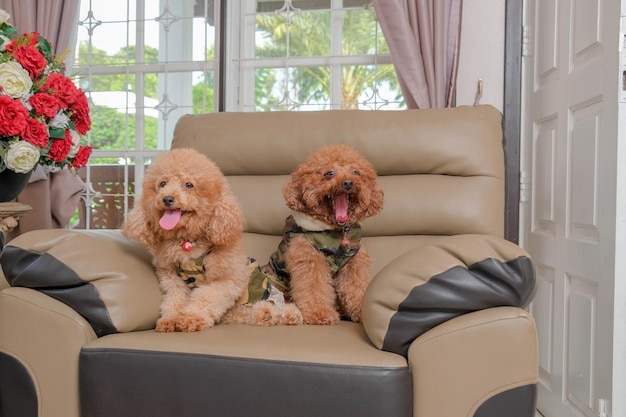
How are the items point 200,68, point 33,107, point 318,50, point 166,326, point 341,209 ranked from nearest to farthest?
1. point 166,326
2. point 341,209
3. point 33,107
4. point 318,50
5. point 200,68

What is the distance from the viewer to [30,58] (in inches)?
75.5

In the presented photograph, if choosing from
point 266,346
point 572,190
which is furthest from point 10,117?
point 572,190

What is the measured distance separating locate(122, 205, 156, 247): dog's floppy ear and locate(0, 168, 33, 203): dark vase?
56 cm

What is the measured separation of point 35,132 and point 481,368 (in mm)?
1449

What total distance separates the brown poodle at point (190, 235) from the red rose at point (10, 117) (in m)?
0.44

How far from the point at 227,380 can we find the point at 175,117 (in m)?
2.11

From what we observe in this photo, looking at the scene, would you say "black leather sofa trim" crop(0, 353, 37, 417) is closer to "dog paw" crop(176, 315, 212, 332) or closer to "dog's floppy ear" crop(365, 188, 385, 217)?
"dog paw" crop(176, 315, 212, 332)

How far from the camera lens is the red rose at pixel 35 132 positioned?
1.89 meters

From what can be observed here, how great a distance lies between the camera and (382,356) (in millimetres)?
1396

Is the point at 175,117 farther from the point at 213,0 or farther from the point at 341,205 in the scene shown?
the point at 341,205

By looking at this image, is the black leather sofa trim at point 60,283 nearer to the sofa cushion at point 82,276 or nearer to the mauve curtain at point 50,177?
the sofa cushion at point 82,276

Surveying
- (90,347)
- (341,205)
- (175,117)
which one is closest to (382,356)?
(341,205)

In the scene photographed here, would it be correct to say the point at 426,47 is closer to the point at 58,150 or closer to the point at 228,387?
the point at 58,150

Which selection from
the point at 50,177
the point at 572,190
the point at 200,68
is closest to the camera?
the point at 572,190
